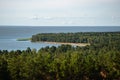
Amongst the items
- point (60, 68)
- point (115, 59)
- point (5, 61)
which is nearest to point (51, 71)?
point (60, 68)

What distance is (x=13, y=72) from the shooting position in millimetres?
26297

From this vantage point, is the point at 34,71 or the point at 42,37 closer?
the point at 34,71

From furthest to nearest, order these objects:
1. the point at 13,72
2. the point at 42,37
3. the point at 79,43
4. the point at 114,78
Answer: the point at 42,37, the point at 79,43, the point at 114,78, the point at 13,72

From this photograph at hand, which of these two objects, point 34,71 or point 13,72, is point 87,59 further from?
point 13,72

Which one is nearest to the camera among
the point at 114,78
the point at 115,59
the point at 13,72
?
the point at 13,72

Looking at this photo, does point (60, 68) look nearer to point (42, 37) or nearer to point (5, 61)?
point (5, 61)

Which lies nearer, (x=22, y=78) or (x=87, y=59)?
(x=22, y=78)

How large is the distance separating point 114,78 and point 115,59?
9.70 ft

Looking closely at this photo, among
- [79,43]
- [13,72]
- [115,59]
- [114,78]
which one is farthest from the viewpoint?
[79,43]

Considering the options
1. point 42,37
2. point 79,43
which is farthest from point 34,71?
point 42,37

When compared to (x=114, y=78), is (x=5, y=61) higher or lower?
higher

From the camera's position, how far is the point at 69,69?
90.1 feet

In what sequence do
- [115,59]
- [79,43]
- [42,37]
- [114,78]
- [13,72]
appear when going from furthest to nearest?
[42,37], [79,43], [115,59], [114,78], [13,72]

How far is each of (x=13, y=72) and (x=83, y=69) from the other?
6.81 metres
